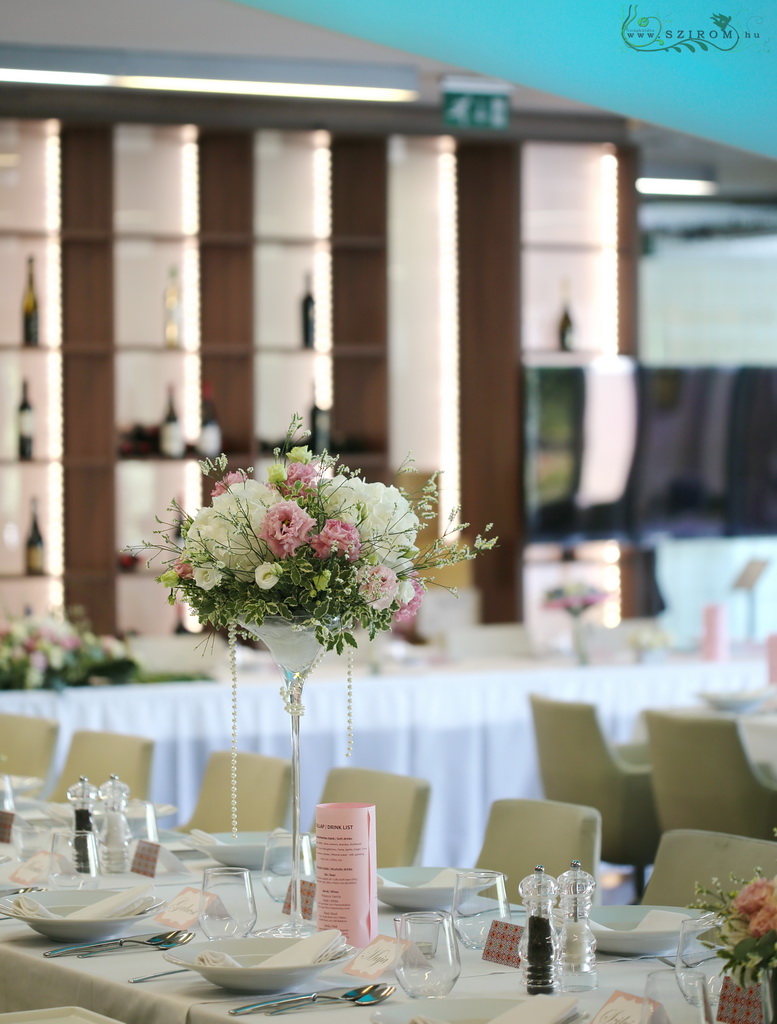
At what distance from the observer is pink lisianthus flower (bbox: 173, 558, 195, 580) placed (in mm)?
2289

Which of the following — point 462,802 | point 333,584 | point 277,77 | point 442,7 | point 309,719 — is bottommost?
point 462,802

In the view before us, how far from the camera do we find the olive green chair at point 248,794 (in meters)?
3.48

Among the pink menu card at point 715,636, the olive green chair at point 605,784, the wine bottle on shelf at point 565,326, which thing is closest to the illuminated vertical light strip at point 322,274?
the wine bottle on shelf at point 565,326

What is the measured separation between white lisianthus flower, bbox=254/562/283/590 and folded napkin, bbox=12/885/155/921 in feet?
1.99

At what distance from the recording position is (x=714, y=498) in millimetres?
8297

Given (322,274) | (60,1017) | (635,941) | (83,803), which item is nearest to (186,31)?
(322,274)

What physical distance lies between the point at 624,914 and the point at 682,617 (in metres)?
7.06

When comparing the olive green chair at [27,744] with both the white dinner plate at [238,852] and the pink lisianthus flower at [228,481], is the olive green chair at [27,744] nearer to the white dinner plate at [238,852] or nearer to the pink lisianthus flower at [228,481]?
the white dinner plate at [238,852]

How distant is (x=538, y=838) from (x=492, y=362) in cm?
535

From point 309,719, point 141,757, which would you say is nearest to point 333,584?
point 141,757

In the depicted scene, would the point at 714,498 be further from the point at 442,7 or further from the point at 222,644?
the point at 442,7

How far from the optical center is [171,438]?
748cm

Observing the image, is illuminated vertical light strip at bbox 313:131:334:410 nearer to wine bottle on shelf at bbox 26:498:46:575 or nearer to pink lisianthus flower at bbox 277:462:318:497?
wine bottle on shelf at bbox 26:498:46:575

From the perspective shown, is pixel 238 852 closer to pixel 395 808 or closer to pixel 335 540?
pixel 395 808
